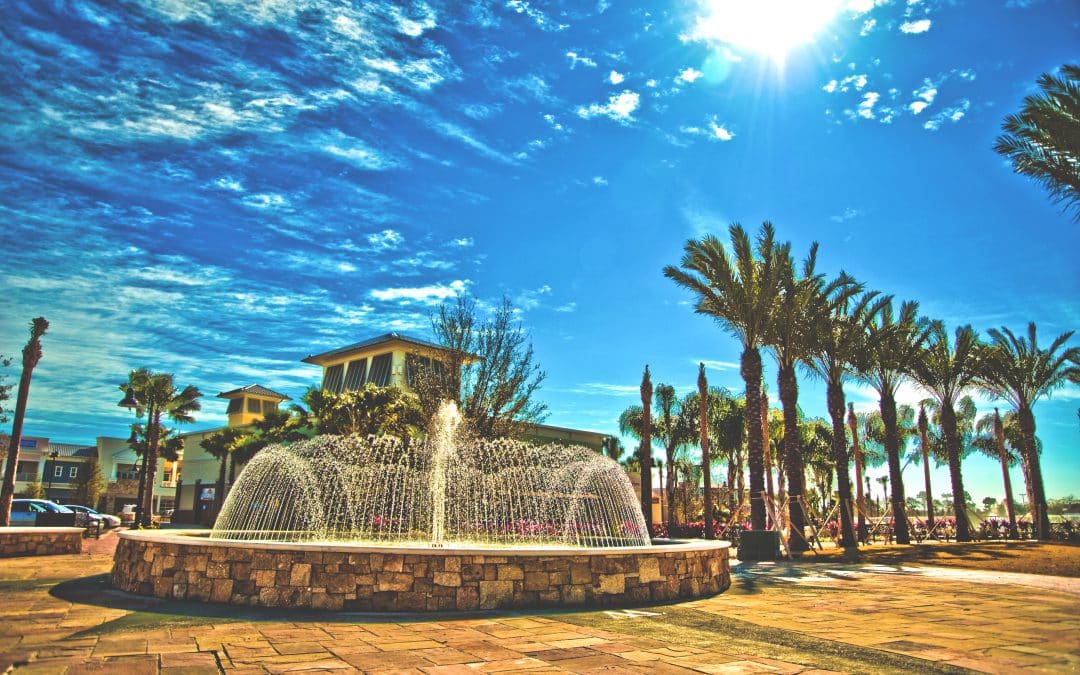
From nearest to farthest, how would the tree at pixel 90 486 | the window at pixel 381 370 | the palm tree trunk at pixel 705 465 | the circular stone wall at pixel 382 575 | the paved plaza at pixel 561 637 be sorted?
the paved plaza at pixel 561 637, the circular stone wall at pixel 382 575, the palm tree trunk at pixel 705 465, the window at pixel 381 370, the tree at pixel 90 486

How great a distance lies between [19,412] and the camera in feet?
69.6

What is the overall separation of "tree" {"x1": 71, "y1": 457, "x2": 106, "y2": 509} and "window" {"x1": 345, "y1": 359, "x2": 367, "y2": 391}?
27626mm

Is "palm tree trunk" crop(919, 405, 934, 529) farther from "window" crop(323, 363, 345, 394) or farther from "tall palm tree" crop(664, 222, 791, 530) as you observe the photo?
"window" crop(323, 363, 345, 394)

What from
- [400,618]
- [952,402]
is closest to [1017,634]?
[400,618]

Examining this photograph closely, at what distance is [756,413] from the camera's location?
2044 centimetres

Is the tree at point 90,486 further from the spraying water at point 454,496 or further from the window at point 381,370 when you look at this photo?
the spraying water at point 454,496

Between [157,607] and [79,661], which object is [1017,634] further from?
[157,607]

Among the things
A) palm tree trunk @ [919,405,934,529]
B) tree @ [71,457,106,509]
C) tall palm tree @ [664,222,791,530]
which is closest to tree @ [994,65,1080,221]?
tall palm tree @ [664,222,791,530]

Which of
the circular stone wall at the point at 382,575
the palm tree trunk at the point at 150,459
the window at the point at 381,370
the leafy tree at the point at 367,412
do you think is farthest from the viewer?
the window at the point at 381,370

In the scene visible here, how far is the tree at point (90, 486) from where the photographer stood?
177ft

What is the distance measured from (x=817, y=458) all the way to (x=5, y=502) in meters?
43.3

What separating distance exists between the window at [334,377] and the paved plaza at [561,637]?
120 feet

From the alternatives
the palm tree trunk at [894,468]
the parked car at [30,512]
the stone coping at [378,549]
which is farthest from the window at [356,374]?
the stone coping at [378,549]

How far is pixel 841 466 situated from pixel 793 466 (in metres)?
2.75
